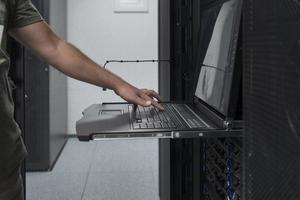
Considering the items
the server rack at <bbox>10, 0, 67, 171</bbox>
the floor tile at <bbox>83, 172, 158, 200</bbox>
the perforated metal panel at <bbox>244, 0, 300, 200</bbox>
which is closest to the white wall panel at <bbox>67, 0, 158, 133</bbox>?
the server rack at <bbox>10, 0, 67, 171</bbox>

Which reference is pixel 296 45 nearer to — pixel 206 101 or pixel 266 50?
pixel 266 50

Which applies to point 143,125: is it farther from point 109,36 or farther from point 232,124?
point 109,36

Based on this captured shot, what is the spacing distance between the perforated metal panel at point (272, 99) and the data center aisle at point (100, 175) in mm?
2202

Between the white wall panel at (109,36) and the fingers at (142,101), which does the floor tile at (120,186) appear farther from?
the fingers at (142,101)

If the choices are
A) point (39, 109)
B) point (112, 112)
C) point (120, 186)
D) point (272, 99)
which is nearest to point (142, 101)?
point (112, 112)

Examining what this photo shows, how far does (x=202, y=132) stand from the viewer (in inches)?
34.0

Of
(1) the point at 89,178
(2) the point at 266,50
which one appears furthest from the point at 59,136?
(2) the point at 266,50

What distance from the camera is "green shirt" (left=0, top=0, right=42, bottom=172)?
3.22ft

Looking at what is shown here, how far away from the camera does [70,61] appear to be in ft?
3.76

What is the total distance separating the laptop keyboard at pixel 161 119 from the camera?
940 millimetres

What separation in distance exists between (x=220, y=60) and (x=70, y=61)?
0.40 m

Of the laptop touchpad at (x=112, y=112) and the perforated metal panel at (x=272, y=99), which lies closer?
the perforated metal panel at (x=272, y=99)

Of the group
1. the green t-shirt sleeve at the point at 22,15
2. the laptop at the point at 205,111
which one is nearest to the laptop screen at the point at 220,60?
the laptop at the point at 205,111

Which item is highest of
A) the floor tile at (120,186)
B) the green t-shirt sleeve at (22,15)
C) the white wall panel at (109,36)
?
the white wall panel at (109,36)
